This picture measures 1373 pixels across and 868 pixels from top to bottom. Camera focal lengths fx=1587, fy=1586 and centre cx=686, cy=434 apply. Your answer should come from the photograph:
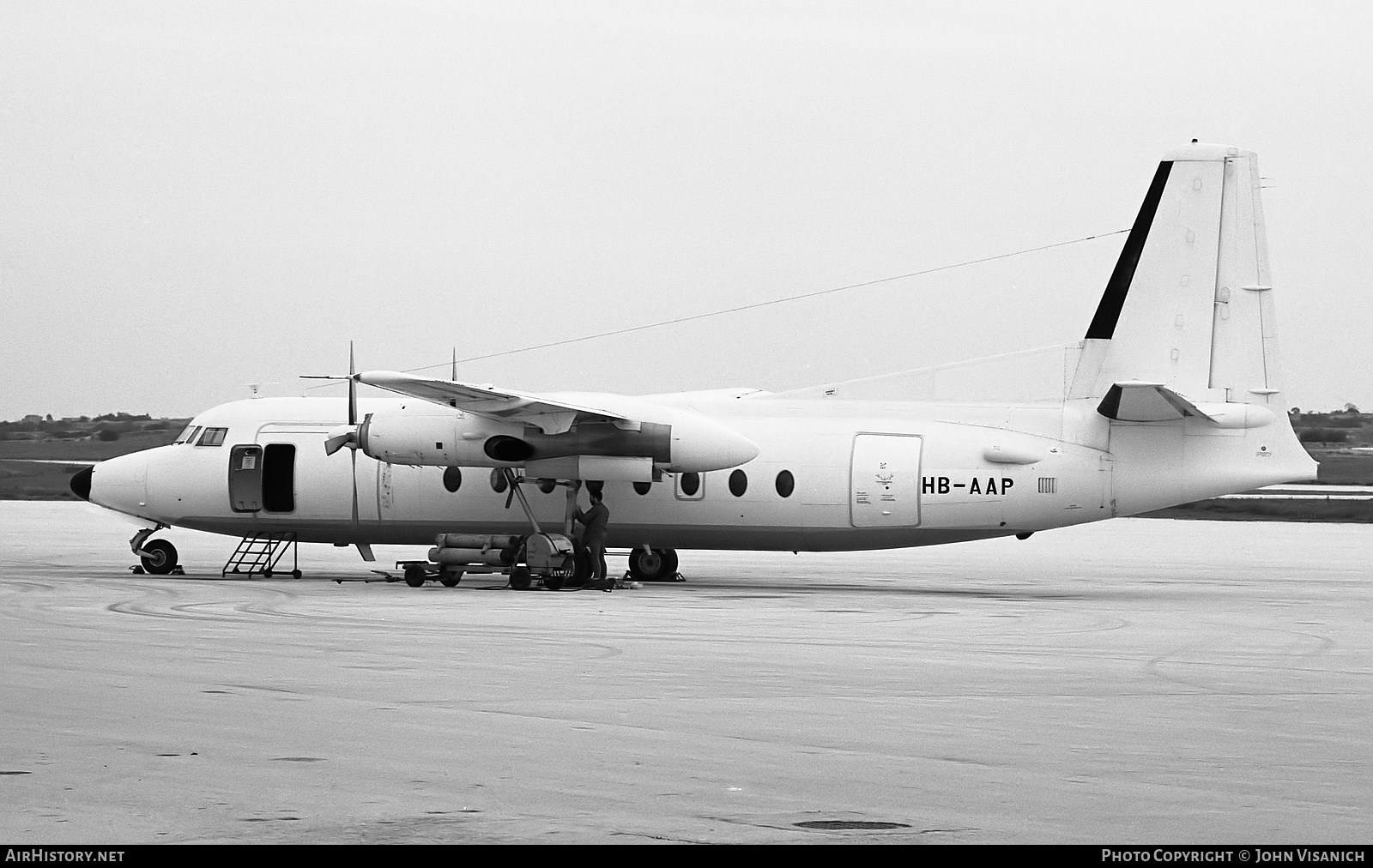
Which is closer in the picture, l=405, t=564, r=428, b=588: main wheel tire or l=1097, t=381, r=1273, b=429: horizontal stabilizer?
l=1097, t=381, r=1273, b=429: horizontal stabilizer

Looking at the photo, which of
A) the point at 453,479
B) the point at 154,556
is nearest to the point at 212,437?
the point at 154,556

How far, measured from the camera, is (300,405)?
97.5ft

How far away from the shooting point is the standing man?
26.7 m

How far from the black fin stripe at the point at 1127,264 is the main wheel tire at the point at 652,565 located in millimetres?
8717

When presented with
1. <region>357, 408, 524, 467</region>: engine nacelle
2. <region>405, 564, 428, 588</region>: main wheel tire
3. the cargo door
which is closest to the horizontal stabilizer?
the cargo door

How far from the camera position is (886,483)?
2659cm

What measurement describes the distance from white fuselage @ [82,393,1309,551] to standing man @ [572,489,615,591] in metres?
1.04

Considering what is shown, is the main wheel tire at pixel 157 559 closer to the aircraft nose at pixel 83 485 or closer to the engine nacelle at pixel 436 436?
the aircraft nose at pixel 83 485

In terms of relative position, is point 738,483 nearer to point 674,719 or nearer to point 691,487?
point 691,487

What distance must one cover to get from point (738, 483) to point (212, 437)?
1002cm

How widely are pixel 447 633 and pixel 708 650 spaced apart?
3.34 meters

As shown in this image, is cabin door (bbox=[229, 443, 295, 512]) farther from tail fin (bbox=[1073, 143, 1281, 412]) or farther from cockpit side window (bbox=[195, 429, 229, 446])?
tail fin (bbox=[1073, 143, 1281, 412])

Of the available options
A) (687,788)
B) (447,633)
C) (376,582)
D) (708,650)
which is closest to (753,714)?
(687,788)
